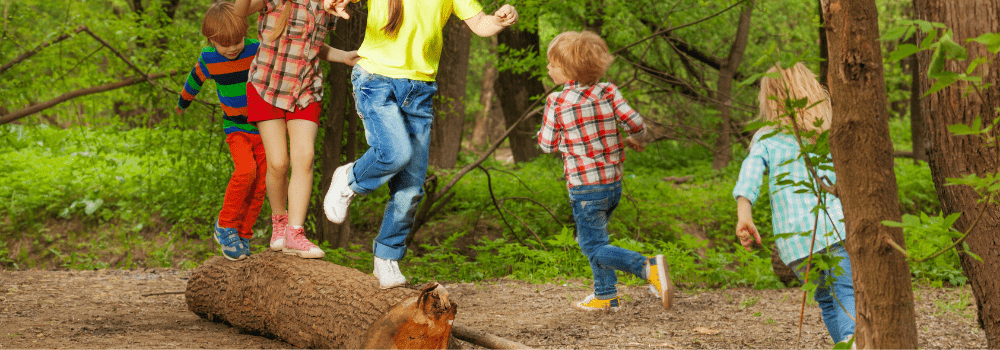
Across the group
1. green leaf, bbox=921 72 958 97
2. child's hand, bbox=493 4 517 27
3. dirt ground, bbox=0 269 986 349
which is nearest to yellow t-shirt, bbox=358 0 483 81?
child's hand, bbox=493 4 517 27

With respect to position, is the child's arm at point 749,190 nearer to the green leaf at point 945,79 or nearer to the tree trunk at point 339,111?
the green leaf at point 945,79

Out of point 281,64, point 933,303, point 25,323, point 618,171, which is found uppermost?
point 281,64

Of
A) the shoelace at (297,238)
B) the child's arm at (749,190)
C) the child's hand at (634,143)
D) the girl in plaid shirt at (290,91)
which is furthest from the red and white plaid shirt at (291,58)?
the child's arm at (749,190)

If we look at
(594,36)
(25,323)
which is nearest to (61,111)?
(25,323)

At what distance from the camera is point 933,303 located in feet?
17.2

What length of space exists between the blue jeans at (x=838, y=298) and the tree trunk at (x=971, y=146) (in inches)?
19.2

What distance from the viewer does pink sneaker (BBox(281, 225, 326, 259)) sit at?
3.90 m

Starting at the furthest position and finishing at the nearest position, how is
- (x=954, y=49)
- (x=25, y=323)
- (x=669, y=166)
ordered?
(x=669, y=166) → (x=25, y=323) → (x=954, y=49)

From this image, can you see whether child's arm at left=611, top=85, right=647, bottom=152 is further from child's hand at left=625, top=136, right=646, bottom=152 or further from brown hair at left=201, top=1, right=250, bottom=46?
brown hair at left=201, top=1, right=250, bottom=46

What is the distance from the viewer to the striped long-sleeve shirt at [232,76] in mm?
4219

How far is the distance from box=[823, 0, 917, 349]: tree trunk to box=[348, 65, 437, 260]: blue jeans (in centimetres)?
204

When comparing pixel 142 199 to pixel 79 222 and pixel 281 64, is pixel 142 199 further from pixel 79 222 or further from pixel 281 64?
pixel 281 64

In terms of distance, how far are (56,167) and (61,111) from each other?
300 cm

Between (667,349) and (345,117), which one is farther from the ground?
(345,117)
